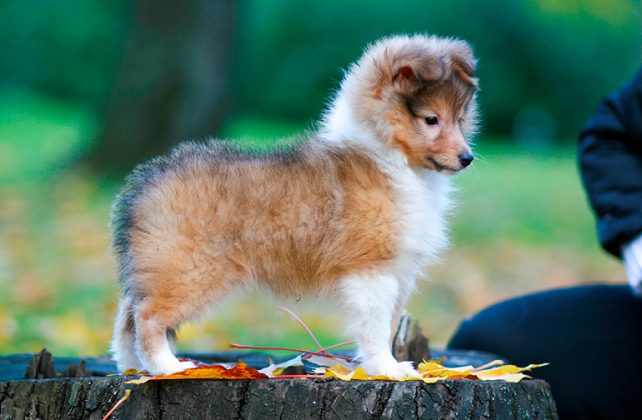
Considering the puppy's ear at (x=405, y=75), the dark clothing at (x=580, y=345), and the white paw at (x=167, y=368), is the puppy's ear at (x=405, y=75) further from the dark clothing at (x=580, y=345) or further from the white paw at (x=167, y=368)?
the dark clothing at (x=580, y=345)

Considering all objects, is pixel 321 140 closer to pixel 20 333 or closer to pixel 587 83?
pixel 20 333

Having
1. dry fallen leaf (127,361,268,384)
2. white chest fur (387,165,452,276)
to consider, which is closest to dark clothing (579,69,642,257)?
white chest fur (387,165,452,276)

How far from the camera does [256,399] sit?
9.47 feet

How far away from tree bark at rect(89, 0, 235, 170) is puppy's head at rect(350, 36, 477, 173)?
540 cm

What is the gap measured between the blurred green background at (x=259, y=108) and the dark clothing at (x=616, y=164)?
3.04 m

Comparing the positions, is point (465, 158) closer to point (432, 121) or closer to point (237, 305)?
point (432, 121)

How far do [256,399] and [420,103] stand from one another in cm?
114

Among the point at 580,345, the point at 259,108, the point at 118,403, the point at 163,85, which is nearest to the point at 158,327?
the point at 118,403

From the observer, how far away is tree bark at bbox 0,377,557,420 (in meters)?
2.88

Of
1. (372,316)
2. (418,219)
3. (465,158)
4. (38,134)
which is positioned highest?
(38,134)

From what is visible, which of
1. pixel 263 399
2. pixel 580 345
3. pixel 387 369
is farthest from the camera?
pixel 580 345

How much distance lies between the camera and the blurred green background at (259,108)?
26.9 ft

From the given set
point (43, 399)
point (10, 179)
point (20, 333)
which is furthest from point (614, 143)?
point (10, 179)

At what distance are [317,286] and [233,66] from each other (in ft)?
20.2
